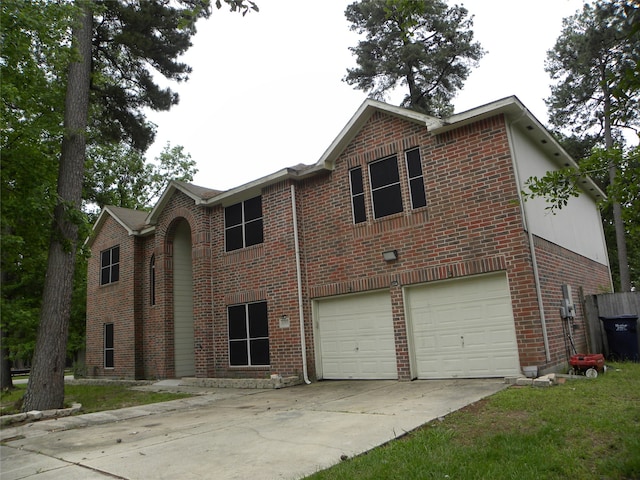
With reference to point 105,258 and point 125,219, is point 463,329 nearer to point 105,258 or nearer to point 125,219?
point 125,219

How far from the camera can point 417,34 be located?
81.0 ft

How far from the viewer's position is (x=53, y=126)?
10.8 m

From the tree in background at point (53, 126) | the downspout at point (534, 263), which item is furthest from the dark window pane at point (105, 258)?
the downspout at point (534, 263)

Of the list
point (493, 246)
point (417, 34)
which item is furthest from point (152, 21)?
point (417, 34)

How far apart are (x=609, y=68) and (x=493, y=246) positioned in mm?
19558

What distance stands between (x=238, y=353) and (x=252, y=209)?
4129mm

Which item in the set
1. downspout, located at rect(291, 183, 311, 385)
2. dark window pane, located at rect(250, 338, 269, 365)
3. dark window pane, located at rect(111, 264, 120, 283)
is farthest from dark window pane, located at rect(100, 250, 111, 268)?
downspout, located at rect(291, 183, 311, 385)

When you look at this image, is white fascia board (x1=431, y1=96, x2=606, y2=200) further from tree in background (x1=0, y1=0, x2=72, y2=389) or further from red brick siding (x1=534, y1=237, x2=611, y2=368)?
tree in background (x1=0, y1=0, x2=72, y2=389)

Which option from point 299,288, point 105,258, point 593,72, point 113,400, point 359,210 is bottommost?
point 113,400

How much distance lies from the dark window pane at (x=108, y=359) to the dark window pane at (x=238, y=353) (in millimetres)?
6894

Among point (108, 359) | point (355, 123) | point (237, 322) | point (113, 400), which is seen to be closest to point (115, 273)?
point (108, 359)

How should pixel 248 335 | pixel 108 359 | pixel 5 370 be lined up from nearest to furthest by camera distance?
pixel 248 335 < pixel 108 359 < pixel 5 370

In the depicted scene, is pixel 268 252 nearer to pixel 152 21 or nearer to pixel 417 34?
pixel 152 21

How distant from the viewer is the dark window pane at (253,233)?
13539 millimetres
